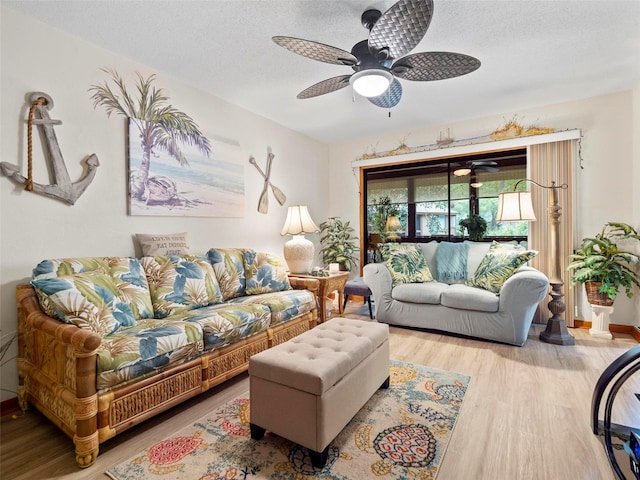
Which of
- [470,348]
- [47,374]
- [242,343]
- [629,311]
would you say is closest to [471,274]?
[470,348]

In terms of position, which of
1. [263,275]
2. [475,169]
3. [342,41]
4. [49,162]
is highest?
[342,41]

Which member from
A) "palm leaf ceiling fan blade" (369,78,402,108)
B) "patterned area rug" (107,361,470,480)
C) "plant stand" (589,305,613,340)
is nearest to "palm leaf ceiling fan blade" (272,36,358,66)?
"palm leaf ceiling fan blade" (369,78,402,108)

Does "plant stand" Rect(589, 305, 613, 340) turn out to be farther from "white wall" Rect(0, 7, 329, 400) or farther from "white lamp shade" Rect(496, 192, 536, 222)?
"white wall" Rect(0, 7, 329, 400)

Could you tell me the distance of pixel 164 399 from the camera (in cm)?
190

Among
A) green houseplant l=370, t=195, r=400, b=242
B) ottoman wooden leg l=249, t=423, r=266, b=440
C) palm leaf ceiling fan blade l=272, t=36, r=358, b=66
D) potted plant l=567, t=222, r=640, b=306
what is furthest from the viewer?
green houseplant l=370, t=195, r=400, b=242

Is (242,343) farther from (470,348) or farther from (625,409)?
(625,409)

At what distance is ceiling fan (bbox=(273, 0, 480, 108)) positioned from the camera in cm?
166

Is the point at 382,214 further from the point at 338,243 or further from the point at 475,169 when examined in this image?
the point at 475,169

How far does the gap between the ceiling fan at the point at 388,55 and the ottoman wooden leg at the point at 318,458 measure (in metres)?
2.13

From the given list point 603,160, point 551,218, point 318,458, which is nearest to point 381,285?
point 551,218

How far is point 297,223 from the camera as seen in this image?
3943 millimetres

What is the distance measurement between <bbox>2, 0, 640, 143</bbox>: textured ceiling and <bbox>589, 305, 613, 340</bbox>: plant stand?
2.27 m

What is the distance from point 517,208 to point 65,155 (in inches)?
161

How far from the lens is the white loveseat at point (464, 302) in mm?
2992
